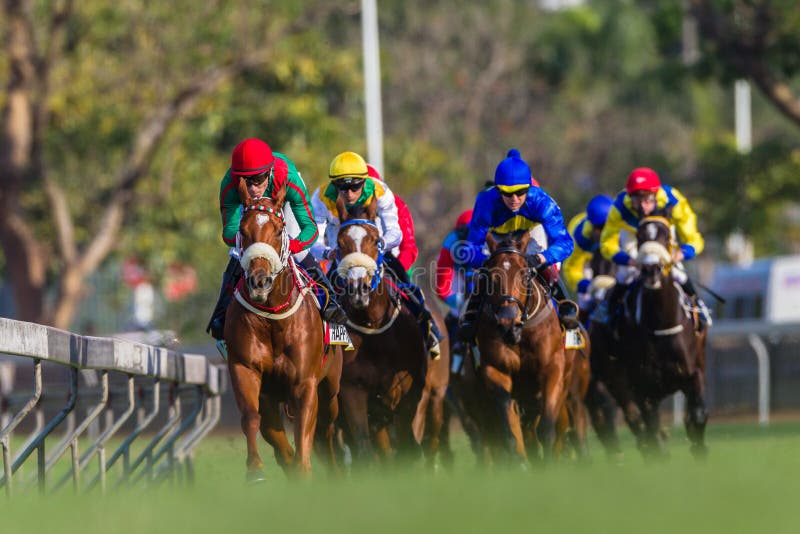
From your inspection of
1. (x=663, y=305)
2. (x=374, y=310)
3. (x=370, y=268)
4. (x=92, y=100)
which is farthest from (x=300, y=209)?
(x=92, y=100)

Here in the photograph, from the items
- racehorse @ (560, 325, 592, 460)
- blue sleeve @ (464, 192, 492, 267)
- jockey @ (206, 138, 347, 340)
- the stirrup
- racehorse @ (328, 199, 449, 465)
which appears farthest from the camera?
racehorse @ (560, 325, 592, 460)

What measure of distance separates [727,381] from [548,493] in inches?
692

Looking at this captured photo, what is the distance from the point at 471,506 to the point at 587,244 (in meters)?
9.48

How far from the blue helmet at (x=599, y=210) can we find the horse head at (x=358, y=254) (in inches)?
181

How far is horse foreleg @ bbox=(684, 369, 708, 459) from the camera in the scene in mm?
12961

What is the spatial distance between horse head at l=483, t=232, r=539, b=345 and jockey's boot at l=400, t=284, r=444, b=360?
1.81 feet

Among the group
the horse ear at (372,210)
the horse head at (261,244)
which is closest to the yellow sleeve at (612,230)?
the horse ear at (372,210)

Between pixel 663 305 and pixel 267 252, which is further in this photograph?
pixel 663 305

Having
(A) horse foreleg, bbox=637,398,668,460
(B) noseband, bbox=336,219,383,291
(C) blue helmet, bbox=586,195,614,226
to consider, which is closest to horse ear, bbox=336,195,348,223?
(B) noseband, bbox=336,219,383,291

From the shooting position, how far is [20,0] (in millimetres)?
26172

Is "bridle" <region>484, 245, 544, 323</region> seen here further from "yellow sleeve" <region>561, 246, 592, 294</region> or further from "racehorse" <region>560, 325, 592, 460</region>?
"yellow sleeve" <region>561, 246, 592, 294</region>

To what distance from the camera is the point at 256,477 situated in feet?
30.9

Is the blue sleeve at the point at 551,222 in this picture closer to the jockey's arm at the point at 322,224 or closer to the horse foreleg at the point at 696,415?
the jockey's arm at the point at 322,224

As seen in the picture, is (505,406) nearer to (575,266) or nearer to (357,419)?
(357,419)
